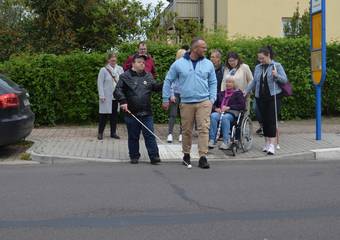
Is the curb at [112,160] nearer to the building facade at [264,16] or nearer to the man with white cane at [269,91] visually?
the man with white cane at [269,91]

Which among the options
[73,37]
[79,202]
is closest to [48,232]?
[79,202]

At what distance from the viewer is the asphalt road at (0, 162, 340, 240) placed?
5500 mm

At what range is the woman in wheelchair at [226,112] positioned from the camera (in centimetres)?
1030

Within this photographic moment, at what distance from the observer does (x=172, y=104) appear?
1138 centimetres

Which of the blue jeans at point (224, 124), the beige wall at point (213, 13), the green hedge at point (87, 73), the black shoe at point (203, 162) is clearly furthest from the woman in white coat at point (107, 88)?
the beige wall at point (213, 13)

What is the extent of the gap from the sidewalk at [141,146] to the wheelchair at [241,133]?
5.2 inches

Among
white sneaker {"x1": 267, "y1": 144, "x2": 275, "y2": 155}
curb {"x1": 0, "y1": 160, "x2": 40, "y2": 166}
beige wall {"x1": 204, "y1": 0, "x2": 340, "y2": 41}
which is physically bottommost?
curb {"x1": 0, "y1": 160, "x2": 40, "y2": 166}

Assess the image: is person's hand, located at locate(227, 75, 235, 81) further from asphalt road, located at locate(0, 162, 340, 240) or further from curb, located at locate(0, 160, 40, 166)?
curb, located at locate(0, 160, 40, 166)

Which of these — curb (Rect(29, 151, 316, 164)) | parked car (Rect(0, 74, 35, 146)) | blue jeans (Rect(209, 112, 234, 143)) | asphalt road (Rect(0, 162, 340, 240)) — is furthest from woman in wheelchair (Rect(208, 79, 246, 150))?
parked car (Rect(0, 74, 35, 146))

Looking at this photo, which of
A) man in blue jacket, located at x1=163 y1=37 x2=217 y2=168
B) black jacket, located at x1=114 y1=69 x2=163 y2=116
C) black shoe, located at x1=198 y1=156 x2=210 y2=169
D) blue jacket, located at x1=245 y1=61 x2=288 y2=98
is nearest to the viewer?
man in blue jacket, located at x1=163 y1=37 x2=217 y2=168

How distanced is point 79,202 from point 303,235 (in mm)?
2644

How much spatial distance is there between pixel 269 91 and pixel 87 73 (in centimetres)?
534

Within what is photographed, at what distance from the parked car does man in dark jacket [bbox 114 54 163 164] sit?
189cm

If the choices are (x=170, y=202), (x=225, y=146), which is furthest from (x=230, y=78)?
(x=170, y=202)
